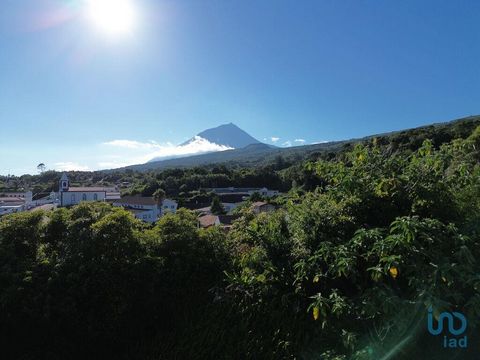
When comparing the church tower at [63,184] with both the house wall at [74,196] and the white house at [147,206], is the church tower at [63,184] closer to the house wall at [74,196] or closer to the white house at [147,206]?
the house wall at [74,196]

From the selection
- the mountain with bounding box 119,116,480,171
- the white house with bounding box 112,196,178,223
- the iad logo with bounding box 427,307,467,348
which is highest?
the mountain with bounding box 119,116,480,171

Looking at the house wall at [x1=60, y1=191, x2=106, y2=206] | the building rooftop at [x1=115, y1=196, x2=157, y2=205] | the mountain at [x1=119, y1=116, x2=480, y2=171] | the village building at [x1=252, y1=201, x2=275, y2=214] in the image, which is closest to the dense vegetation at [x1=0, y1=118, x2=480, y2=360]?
the village building at [x1=252, y1=201, x2=275, y2=214]

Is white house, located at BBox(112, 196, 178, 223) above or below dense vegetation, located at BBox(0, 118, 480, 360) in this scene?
below

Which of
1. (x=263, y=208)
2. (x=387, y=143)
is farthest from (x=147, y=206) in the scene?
(x=263, y=208)

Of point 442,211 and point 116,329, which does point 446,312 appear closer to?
point 442,211

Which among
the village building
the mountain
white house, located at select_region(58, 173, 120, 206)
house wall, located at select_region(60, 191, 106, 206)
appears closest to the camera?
the village building

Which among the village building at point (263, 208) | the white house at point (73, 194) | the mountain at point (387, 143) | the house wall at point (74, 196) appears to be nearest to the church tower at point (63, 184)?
the white house at point (73, 194)

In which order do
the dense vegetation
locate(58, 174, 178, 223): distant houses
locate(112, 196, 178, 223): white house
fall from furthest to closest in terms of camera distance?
locate(58, 174, 178, 223): distant houses → locate(112, 196, 178, 223): white house → the dense vegetation

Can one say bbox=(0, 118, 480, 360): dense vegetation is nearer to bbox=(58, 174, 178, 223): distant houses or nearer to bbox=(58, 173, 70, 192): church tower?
bbox=(58, 174, 178, 223): distant houses

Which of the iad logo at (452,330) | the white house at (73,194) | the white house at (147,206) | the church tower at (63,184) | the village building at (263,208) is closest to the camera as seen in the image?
the iad logo at (452,330)
